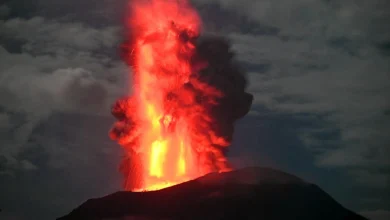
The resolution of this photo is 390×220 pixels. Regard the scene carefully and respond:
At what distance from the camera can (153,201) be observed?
93750 mm

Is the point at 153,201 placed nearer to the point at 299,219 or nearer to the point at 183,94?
the point at 183,94

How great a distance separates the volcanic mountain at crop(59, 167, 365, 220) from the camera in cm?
9362

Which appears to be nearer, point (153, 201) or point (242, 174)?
point (153, 201)

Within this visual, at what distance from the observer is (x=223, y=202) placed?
95.5m

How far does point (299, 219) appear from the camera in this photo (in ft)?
314

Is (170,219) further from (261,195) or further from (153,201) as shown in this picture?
(261,195)

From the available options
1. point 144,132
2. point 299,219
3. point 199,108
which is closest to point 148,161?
point 144,132

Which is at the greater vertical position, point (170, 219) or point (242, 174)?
point (242, 174)

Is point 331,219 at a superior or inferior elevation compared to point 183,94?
inferior

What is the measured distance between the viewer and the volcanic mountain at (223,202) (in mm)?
93625

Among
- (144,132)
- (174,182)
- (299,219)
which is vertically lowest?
(299,219)

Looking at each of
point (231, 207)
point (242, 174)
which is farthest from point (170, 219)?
point (242, 174)

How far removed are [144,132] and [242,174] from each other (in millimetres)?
19259

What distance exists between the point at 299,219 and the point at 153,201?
24621 millimetres
